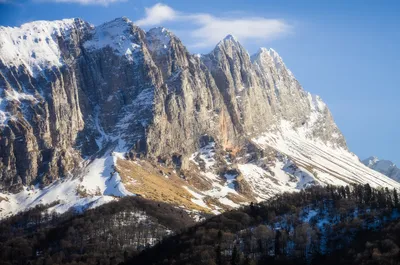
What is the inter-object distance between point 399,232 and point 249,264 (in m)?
51.8

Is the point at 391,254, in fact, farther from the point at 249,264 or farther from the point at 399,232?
the point at 249,264

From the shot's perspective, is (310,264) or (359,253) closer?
(359,253)

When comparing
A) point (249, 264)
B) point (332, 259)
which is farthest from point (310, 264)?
point (249, 264)

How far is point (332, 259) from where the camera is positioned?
197m

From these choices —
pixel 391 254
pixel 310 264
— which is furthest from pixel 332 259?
pixel 391 254

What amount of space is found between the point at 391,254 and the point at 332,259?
22.7 m

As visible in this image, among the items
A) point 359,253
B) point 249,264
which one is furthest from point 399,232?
point 249,264

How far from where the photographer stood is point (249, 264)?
198m

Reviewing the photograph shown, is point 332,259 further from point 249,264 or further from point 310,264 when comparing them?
point 249,264

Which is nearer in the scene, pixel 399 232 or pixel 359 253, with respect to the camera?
pixel 359 253

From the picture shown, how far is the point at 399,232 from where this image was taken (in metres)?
199

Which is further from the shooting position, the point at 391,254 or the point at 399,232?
the point at 399,232

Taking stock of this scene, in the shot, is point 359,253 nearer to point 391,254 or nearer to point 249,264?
point 391,254

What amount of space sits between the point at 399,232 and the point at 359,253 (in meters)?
21.2
